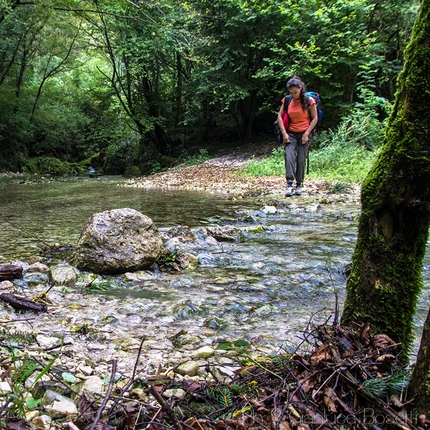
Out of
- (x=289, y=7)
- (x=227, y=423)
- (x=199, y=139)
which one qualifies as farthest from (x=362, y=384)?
(x=199, y=139)

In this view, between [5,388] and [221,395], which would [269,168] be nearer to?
[221,395]

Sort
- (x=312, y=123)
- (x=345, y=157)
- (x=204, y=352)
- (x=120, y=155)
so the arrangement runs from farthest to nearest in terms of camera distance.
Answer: (x=120, y=155) → (x=345, y=157) → (x=312, y=123) → (x=204, y=352)

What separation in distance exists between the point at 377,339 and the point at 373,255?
0.35 meters

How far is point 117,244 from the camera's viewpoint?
153 inches

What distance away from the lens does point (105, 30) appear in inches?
749

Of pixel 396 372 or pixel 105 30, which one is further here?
pixel 105 30

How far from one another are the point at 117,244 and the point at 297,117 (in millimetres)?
4633

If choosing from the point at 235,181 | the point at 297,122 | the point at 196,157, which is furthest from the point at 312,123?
the point at 196,157

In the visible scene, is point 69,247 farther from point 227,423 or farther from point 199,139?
point 199,139

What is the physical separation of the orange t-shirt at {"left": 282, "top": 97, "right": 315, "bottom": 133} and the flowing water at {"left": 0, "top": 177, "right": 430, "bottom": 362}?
1.57 metres

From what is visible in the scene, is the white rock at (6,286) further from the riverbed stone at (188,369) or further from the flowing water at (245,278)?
the riverbed stone at (188,369)

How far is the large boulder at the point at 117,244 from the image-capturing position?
3.76m

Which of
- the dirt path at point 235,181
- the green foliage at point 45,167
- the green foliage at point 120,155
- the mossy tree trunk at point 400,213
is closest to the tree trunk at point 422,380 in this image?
the mossy tree trunk at point 400,213

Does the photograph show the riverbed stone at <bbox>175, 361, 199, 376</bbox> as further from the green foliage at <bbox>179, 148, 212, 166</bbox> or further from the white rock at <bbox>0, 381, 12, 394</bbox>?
the green foliage at <bbox>179, 148, 212, 166</bbox>
